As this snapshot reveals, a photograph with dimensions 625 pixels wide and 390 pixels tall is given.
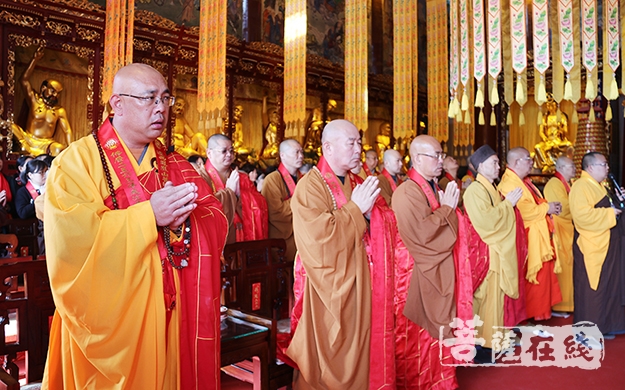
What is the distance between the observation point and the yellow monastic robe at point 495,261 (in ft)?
13.1

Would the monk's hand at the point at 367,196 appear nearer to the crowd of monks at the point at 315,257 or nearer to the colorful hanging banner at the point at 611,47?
the crowd of monks at the point at 315,257

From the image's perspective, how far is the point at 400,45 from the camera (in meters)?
8.66

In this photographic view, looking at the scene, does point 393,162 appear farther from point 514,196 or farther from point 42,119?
point 42,119

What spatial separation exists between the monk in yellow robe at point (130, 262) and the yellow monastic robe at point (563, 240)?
4796 mm

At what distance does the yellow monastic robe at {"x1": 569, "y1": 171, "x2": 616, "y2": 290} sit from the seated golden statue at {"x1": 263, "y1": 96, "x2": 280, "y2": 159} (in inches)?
308

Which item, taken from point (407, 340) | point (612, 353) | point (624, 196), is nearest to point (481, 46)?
point (624, 196)

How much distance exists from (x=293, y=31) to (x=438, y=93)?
3.14 metres

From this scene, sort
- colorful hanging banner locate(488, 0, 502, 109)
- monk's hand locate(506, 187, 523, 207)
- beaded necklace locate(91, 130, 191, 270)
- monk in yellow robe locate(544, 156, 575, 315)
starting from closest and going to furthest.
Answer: beaded necklace locate(91, 130, 191, 270) → monk's hand locate(506, 187, 523, 207) → monk in yellow robe locate(544, 156, 575, 315) → colorful hanging banner locate(488, 0, 502, 109)

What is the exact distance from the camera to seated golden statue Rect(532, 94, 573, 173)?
38.9 feet

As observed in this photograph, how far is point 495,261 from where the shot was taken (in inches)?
158

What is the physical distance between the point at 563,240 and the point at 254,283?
13.4 feet

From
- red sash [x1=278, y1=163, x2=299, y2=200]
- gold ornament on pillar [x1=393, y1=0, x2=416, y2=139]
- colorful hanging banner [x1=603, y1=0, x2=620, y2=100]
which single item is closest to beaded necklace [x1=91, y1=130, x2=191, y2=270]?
red sash [x1=278, y1=163, x2=299, y2=200]

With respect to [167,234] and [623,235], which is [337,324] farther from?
[623,235]

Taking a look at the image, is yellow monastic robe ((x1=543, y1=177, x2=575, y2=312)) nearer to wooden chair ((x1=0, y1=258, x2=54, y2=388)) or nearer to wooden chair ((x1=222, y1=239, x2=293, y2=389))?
wooden chair ((x1=222, y1=239, x2=293, y2=389))
